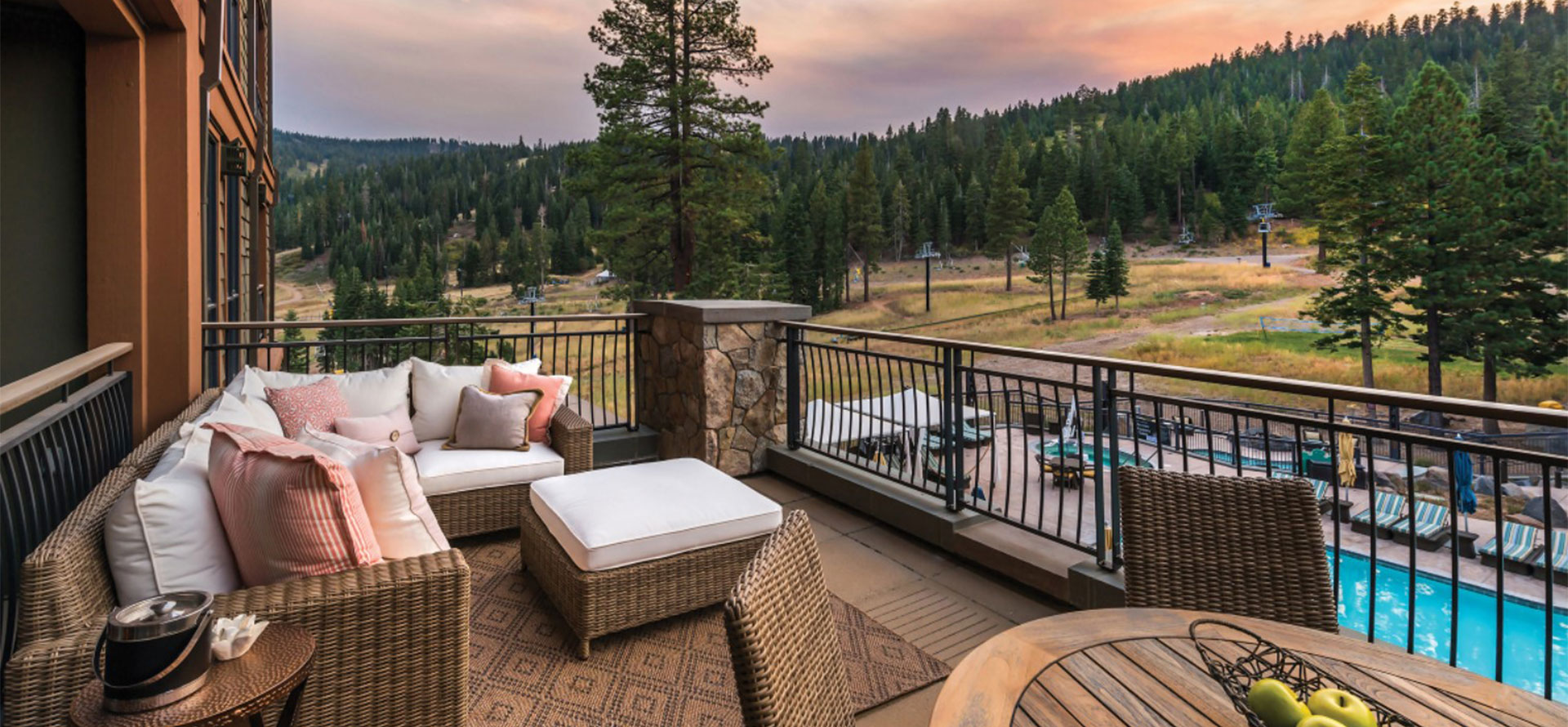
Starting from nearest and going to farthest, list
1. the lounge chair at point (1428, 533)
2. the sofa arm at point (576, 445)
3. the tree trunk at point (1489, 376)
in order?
1. the sofa arm at point (576, 445)
2. the lounge chair at point (1428, 533)
3. the tree trunk at point (1489, 376)

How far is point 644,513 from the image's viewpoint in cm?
268

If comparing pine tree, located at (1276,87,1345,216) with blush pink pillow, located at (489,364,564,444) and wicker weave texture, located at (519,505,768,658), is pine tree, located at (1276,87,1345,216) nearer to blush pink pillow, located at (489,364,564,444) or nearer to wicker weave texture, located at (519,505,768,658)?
blush pink pillow, located at (489,364,564,444)

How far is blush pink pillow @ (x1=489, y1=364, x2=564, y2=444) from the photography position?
12.7ft

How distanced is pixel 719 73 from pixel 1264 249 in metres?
26.0

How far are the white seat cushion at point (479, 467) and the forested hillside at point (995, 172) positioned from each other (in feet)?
54.3

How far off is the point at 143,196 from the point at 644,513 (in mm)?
2727

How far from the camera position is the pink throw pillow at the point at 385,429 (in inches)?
134

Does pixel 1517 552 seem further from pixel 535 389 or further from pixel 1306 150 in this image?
pixel 1306 150

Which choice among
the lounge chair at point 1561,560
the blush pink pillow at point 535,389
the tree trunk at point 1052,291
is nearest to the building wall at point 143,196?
the blush pink pillow at point 535,389

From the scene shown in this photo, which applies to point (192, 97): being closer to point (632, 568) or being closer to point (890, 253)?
point (632, 568)

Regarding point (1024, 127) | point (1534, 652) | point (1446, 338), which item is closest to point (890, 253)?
point (1024, 127)

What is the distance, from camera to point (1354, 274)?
24.4m

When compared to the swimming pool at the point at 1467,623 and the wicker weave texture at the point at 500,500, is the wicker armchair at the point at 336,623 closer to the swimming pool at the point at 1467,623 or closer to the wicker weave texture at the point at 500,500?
the wicker weave texture at the point at 500,500

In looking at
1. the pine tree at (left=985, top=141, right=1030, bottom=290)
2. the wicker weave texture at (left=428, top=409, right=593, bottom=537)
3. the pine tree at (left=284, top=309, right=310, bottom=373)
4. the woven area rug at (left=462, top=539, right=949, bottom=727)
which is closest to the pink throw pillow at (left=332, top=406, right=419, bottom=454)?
the wicker weave texture at (left=428, top=409, right=593, bottom=537)
